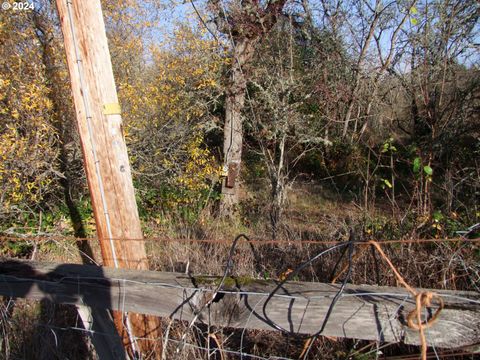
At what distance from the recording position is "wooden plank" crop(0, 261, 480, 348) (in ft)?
4.97

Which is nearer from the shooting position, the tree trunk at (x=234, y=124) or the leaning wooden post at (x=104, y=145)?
the leaning wooden post at (x=104, y=145)

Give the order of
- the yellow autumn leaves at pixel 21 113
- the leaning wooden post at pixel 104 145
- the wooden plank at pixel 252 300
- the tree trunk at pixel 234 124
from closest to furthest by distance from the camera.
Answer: the wooden plank at pixel 252 300 → the leaning wooden post at pixel 104 145 → the yellow autumn leaves at pixel 21 113 → the tree trunk at pixel 234 124

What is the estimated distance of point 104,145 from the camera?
2.35 meters

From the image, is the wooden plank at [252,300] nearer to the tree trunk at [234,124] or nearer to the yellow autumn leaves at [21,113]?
the yellow autumn leaves at [21,113]

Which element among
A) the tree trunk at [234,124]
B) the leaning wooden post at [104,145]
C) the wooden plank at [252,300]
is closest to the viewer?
the wooden plank at [252,300]

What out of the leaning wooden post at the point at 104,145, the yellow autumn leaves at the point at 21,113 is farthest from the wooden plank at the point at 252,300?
the yellow autumn leaves at the point at 21,113

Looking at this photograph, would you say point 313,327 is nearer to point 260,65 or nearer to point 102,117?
point 102,117

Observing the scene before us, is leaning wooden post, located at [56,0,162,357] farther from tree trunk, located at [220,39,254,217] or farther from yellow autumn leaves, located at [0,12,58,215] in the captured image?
tree trunk, located at [220,39,254,217]

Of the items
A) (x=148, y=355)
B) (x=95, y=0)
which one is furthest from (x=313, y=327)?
(x=95, y=0)

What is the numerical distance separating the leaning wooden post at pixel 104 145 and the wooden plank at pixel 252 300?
0.41 meters

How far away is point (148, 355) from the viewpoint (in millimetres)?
2365

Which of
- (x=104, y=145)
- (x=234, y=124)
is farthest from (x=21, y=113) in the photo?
(x=104, y=145)

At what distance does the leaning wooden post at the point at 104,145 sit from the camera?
7.46ft

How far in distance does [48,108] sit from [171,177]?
2483 millimetres
